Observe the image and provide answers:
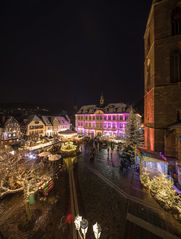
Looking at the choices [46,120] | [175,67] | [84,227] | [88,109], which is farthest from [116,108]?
[84,227]

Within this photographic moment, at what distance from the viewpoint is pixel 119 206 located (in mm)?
9625

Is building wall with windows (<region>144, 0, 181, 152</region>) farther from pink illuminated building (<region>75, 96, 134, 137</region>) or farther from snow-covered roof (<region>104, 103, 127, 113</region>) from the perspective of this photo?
snow-covered roof (<region>104, 103, 127, 113</region>)

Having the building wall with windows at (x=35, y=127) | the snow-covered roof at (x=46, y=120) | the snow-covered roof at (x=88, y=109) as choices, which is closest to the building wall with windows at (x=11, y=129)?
the building wall with windows at (x=35, y=127)

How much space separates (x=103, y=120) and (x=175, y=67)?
33313mm

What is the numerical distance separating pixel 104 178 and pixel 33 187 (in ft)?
24.2

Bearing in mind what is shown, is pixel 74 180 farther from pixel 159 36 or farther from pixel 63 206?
pixel 159 36

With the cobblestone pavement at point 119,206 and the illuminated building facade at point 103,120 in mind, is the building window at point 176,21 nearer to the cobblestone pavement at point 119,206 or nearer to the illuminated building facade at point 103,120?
the cobblestone pavement at point 119,206

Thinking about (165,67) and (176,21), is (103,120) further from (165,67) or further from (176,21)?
(176,21)

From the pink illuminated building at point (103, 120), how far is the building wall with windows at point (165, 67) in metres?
26.6

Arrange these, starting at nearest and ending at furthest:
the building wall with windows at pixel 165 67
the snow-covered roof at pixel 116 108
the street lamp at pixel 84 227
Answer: the street lamp at pixel 84 227 → the building wall with windows at pixel 165 67 → the snow-covered roof at pixel 116 108

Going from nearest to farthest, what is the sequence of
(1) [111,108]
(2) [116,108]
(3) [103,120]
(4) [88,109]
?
1. (2) [116,108]
2. (1) [111,108]
3. (3) [103,120]
4. (4) [88,109]

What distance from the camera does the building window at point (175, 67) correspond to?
1195 centimetres

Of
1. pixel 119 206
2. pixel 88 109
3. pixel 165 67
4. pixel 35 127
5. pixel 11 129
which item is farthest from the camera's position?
pixel 88 109

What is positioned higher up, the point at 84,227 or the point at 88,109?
the point at 88,109
